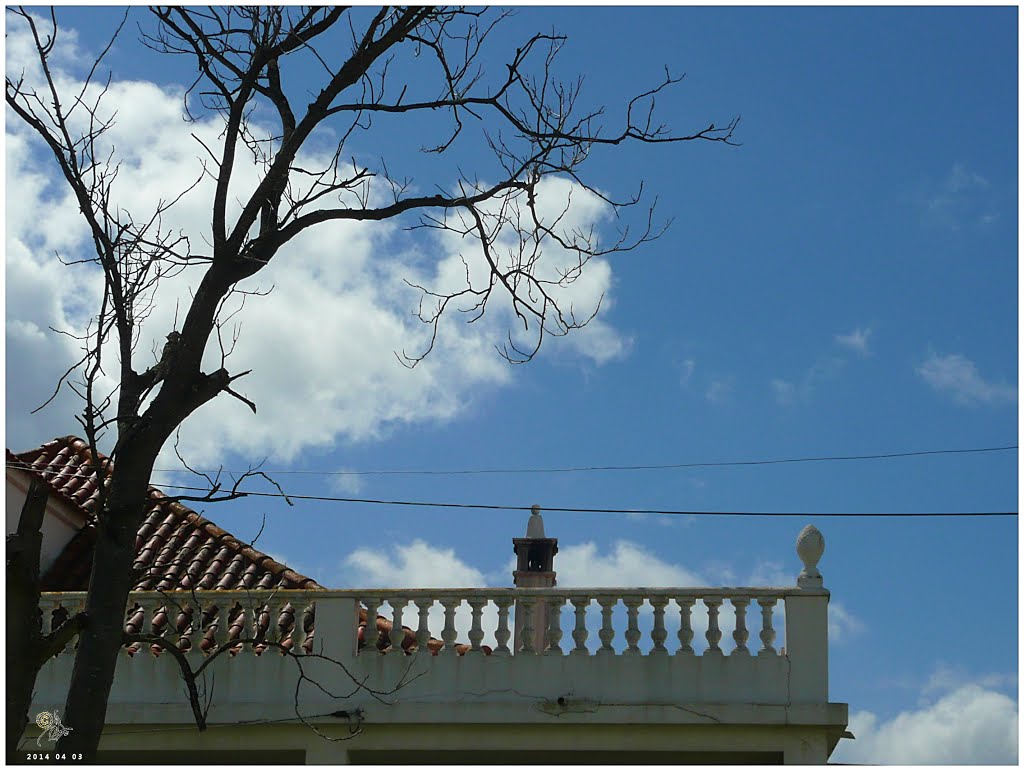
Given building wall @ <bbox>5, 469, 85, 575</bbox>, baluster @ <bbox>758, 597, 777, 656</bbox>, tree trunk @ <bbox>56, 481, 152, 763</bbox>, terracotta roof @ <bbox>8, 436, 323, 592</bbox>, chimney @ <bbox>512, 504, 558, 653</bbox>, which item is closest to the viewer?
tree trunk @ <bbox>56, 481, 152, 763</bbox>

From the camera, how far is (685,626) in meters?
11.5

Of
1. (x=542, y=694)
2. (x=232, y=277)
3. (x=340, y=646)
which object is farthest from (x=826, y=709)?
(x=232, y=277)

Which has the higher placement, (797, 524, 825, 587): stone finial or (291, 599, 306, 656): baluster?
(797, 524, 825, 587): stone finial

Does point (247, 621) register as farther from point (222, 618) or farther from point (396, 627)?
point (396, 627)

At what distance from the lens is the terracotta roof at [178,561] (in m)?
12.6

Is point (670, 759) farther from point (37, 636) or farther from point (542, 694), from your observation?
point (37, 636)

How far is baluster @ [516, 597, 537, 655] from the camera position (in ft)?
38.1

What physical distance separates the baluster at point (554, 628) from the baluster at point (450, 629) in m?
0.81

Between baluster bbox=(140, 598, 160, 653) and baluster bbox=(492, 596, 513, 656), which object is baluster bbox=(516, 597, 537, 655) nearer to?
baluster bbox=(492, 596, 513, 656)

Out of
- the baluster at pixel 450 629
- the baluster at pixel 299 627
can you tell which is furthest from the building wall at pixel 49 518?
the baluster at pixel 450 629

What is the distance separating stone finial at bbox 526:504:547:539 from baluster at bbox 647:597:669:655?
566 centimetres

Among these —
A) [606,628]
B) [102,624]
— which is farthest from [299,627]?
[102,624]

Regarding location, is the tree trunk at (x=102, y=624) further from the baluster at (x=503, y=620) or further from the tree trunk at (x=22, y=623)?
the baluster at (x=503, y=620)

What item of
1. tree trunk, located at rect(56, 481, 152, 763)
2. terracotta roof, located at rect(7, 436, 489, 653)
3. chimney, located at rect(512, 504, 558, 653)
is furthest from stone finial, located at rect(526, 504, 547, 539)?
tree trunk, located at rect(56, 481, 152, 763)
